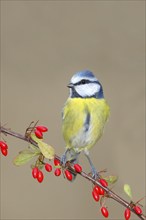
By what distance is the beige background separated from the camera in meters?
3.27

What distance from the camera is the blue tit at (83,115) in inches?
71.4

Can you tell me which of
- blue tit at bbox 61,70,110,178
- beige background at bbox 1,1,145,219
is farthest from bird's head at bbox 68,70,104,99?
beige background at bbox 1,1,145,219

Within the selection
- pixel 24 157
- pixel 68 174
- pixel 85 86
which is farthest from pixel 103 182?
pixel 85 86

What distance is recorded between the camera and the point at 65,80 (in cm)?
369

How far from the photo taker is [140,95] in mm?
3732

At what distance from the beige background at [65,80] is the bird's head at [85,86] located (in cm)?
128

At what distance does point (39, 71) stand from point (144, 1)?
3.42 ft

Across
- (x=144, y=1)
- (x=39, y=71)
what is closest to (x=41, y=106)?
(x=39, y=71)

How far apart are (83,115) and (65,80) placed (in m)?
1.81

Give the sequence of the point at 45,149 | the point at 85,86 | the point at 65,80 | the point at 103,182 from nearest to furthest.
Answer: the point at 45,149 < the point at 103,182 < the point at 85,86 < the point at 65,80

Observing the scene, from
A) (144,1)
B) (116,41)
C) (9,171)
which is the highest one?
(144,1)

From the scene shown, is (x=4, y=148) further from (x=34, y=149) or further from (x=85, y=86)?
(x=85, y=86)

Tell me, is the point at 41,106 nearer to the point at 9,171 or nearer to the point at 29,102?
the point at 29,102

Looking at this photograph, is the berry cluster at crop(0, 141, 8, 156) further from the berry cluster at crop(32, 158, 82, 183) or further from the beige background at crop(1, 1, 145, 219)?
the beige background at crop(1, 1, 145, 219)
